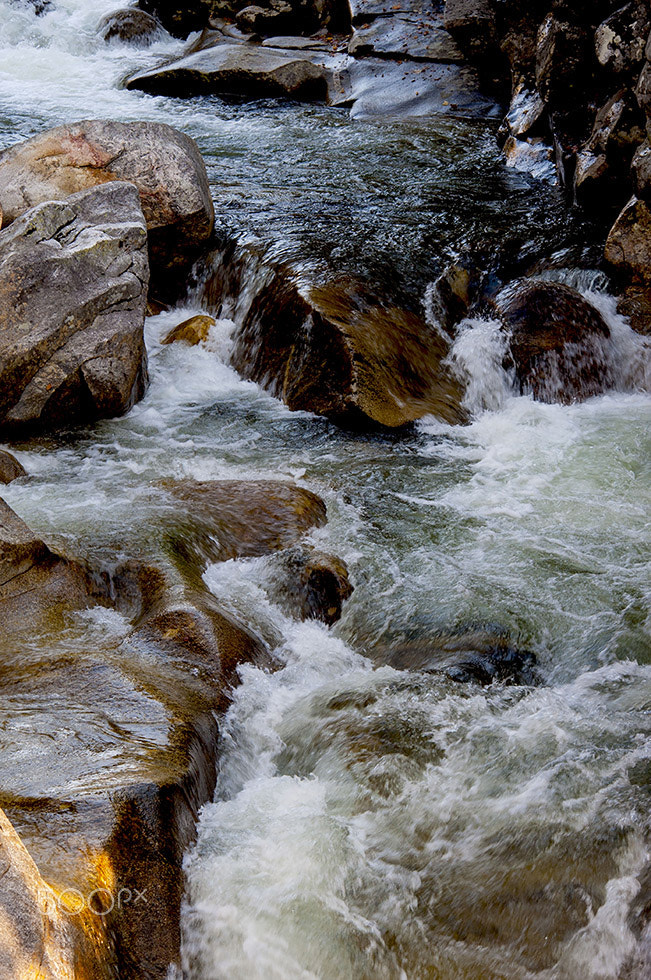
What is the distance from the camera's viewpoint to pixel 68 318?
6.70m

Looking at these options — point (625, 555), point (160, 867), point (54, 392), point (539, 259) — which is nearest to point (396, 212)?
point (539, 259)

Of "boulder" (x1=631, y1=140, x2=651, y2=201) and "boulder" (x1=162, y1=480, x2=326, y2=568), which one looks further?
"boulder" (x1=631, y1=140, x2=651, y2=201)

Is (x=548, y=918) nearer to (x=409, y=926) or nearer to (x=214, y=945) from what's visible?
(x=409, y=926)

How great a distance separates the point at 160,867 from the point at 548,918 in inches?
55.2

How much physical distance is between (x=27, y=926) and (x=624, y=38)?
32.5 feet

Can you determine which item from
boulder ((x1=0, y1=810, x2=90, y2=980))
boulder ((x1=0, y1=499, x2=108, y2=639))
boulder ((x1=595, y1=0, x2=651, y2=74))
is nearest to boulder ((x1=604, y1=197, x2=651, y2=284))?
boulder ((x1=595, y1=0, x2=651, y2=74))

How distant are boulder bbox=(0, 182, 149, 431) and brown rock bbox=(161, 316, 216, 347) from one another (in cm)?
88

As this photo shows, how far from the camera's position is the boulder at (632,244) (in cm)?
807

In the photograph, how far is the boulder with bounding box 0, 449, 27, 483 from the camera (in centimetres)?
613

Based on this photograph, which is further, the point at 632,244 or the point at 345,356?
the point at 632,244

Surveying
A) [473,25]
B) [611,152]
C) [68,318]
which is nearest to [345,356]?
[68,318]

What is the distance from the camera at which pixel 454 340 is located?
7875 millimetres

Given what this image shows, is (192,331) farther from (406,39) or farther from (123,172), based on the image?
(406,39)

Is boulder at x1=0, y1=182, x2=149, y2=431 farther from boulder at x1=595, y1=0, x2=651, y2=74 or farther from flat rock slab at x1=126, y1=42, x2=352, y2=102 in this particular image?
flat rock slab at x1=126, y1=42, x2=352, y2=102
